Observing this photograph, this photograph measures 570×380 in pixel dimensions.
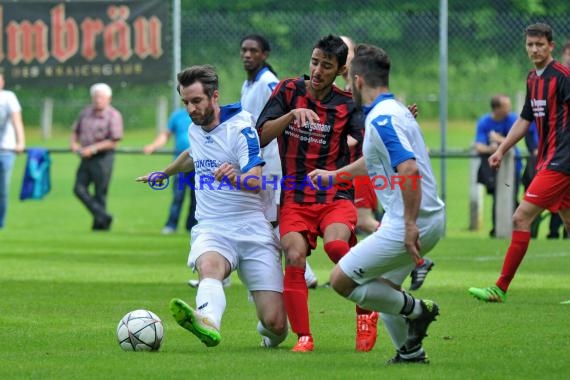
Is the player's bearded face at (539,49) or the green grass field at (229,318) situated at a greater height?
the player's bearded face at (539,49)

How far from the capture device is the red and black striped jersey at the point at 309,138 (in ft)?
27.9

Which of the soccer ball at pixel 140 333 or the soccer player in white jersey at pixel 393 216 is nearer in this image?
the soccer player in white jersey at pixel 393 216

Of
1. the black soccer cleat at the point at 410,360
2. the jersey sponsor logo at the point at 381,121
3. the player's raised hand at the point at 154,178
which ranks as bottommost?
the black soccer cleat at the point at 410,360

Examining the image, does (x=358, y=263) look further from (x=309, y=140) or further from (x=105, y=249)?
(x=105, y=249)

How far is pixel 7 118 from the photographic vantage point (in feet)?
63.0

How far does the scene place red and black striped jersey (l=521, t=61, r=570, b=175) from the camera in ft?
33.8

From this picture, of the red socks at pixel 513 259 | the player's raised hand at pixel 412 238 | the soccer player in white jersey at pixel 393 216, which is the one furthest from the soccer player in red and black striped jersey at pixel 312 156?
the red socks at pixel 513 259

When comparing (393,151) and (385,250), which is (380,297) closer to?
(385,250)

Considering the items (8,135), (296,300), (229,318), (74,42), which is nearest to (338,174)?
(296,300)

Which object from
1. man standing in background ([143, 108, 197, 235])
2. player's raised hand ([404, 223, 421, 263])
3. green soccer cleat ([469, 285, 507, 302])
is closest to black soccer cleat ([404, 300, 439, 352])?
player's raised hand ([404, 223, 421, 263])

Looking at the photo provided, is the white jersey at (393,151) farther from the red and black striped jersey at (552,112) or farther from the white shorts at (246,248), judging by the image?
the red and black striped jersey at (552,112)

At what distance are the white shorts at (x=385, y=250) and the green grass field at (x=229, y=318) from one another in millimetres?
518

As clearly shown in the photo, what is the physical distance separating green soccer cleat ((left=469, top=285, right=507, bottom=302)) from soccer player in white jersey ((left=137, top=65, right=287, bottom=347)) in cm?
253

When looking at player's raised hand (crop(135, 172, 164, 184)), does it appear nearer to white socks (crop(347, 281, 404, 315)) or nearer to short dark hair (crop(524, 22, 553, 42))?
white socks (crop(347, 281, 404, 315))
